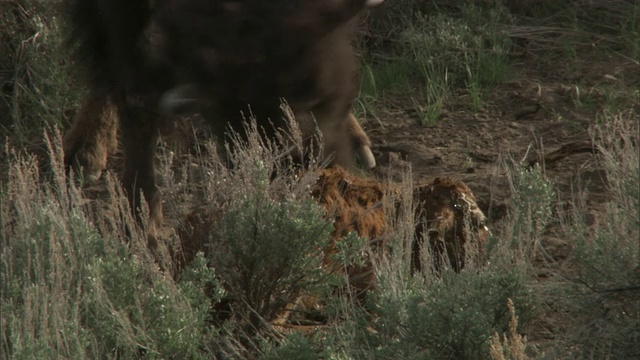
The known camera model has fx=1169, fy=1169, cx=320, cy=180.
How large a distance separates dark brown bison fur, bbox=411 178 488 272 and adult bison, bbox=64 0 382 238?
1.69 feet

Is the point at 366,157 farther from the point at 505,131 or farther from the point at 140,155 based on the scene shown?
the point at 140,155

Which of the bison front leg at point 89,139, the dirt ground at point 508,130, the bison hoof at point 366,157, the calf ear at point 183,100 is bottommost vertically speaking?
the dirt ground at point 508,130

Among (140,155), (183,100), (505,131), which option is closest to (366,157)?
(505,131)

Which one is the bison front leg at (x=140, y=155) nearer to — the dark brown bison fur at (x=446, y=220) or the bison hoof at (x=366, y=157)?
the bison hoof at (x=366, y=157)

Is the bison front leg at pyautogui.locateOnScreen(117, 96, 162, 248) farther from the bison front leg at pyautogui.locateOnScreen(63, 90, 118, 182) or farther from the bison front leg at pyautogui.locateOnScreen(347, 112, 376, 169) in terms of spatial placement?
the bison front leg at pyautogui.locateOnScreen(347, 112, 376, 169)

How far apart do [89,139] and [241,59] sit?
2.16 m

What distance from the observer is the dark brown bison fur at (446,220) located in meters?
5.13

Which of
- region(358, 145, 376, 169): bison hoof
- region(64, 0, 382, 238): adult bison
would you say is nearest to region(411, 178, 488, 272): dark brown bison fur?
region(64, 0, 382, 238): adult bison

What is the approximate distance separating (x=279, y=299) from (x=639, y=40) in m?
3.65

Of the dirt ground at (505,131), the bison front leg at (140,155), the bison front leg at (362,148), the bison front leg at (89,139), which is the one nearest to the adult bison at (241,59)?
the bison front leg at (140,155)

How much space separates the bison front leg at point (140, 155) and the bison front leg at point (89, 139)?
648 millimetres

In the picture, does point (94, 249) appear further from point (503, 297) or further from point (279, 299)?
point (503, 297)

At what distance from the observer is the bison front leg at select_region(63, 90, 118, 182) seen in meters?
6.83

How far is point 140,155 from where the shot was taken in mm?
6207
